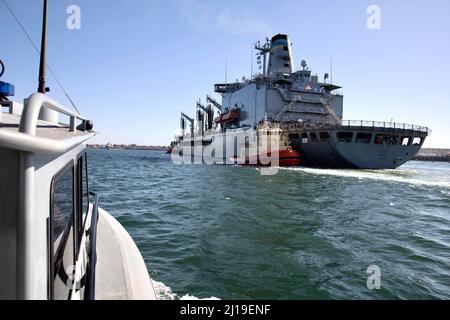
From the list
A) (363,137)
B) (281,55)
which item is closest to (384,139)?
(363,137)

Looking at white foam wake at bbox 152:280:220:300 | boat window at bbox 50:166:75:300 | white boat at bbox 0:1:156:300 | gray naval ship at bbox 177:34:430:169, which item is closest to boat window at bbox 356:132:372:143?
gray naval ship at bbox 177:34:430:169

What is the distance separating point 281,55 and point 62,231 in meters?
53.5

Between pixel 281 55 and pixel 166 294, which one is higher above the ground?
pixel 281 55

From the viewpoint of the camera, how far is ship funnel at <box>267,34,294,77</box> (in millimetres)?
50406

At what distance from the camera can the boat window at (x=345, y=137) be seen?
101 ft

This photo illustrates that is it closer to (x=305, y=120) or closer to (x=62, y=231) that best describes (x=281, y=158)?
(x=305, y=120)

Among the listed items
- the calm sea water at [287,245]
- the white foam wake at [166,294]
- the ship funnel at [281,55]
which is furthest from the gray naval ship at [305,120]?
the white foam wake at [166,294]

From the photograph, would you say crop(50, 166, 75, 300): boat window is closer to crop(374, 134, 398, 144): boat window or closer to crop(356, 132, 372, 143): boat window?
crop(356, 132, 372, 143): boat window

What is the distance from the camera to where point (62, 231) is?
220 centimetres

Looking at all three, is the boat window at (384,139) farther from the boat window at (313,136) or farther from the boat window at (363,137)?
the boat window at (313,136)

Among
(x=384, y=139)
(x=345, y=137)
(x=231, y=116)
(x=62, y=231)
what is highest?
(x=231, y=116)
